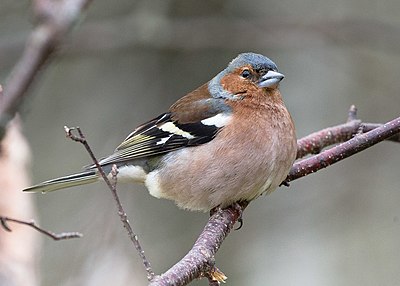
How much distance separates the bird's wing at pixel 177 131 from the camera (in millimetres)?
3787

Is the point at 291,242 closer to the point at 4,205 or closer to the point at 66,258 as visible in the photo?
the point at 66,258

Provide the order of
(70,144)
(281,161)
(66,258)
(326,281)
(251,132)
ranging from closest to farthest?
1. (281,161)
2. (251,132)
3. (66,258)
4. (326,281)
5. (70,144)

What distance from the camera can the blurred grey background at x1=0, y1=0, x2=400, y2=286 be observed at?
6.10m

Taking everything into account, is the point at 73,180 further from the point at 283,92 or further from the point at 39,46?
the point at 283,92

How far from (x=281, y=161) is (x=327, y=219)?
375 cm

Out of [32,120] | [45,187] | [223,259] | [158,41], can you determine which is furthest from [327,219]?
[45,187]

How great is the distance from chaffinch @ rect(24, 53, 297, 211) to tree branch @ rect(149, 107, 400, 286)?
0.12 metres

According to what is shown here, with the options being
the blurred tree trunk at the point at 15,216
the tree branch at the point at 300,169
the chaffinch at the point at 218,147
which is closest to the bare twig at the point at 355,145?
the tree branch at the point at 300,169

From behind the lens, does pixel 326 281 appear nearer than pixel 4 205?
No

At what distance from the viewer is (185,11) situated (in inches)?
277

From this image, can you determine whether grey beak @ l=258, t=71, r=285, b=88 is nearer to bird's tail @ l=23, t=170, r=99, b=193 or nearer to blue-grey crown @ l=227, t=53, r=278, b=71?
blue-grey crown @ l=227, t=53, r=278, b=71

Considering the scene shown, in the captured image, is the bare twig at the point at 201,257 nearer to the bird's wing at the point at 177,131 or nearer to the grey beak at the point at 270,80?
the bird's wing at the point at 177,131

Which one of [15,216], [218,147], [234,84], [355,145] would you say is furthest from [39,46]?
[234,84]

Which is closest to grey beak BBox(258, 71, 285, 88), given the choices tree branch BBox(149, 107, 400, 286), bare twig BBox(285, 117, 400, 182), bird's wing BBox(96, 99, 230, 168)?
bird's wing BBox(96, 99, 230, 168)
